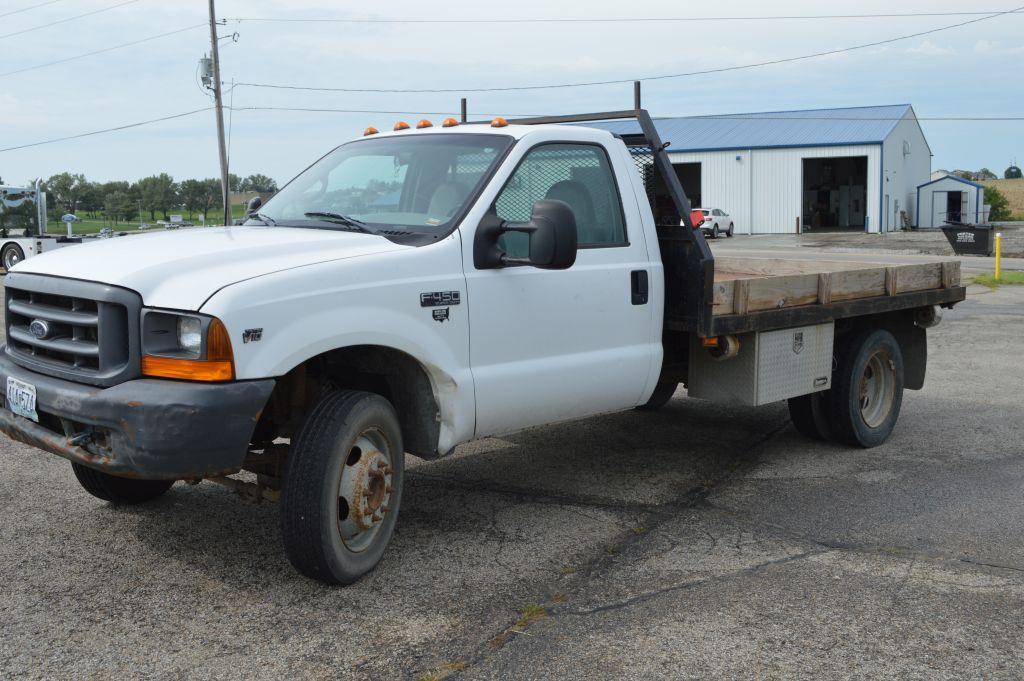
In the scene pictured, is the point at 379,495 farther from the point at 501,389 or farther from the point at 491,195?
the point at 491,195

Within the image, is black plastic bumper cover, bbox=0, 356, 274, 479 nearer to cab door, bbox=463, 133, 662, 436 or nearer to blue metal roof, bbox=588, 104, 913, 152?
cab door, bbox=463, 133, 662, 436

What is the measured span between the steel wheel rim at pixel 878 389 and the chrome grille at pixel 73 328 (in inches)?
210

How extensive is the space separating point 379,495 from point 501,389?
2.61 feet

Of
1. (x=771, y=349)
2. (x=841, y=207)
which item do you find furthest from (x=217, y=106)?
(x=771, y=349)

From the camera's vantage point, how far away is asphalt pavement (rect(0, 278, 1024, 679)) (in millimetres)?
3936

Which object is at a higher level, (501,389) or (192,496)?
(501,389)

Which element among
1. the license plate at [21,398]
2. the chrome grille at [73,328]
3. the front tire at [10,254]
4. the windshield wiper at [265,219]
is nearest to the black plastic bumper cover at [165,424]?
the chrome grille at [73,328]

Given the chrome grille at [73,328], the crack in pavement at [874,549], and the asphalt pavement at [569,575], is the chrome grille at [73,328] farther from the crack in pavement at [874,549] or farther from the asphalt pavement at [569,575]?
the crack in pavement at [874,549]

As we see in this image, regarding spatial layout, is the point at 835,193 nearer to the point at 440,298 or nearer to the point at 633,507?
the point at 633,507

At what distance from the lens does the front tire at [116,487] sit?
5609 millimetres

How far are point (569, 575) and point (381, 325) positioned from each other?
143 cm

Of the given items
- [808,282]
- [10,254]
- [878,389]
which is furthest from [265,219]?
[10,254]

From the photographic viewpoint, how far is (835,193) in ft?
190

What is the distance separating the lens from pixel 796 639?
4.11m
